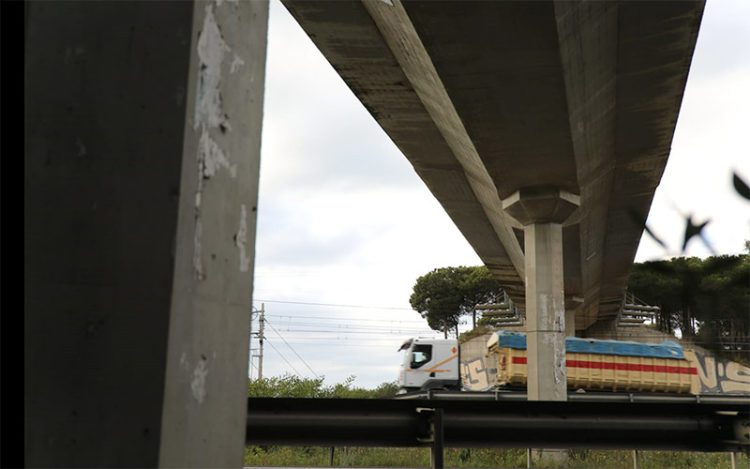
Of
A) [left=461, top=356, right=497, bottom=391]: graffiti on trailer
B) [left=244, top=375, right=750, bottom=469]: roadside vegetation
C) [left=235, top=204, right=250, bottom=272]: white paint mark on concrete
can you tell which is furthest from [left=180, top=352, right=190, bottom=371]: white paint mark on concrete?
[left=461, top=356, right=497, bottom=391]: graffiti on trailer

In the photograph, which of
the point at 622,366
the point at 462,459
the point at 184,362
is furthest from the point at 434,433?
the point at 622,366

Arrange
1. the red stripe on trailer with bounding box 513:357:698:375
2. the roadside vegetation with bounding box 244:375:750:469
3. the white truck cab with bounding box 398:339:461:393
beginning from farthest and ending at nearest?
the white truck cab with bounding box 398:339:461:393, the red stripe on trailer with bounding box 513:357:698:375, the roadside vegetation with bounding box 244:375:750:469

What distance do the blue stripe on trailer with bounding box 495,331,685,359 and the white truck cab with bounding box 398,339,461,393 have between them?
10.1 feet

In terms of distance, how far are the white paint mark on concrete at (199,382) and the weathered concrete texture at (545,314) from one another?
66.1 ft

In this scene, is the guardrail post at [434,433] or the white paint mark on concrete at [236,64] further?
the guardrail post at [434,433]

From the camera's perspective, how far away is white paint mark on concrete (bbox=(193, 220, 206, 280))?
2.93 metres

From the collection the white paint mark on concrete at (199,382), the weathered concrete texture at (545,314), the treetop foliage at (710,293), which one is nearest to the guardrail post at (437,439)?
the white paint mark on concrete at (199,382)

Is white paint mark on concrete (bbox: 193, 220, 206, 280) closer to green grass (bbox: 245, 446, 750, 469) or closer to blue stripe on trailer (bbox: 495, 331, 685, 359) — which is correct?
green grass (bbox: 245, 446, 750, 469)

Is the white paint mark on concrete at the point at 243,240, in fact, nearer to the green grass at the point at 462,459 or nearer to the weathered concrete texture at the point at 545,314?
the green grass at the point at 462,459

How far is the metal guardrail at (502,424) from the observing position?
16.9ft

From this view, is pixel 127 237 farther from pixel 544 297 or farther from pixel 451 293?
pixel 451 293

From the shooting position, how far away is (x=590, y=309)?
5562cm

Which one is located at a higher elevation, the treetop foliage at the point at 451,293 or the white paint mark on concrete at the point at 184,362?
the treetop foliage at the point at 451,293

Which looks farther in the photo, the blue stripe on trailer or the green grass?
the blue stripe on trailer
